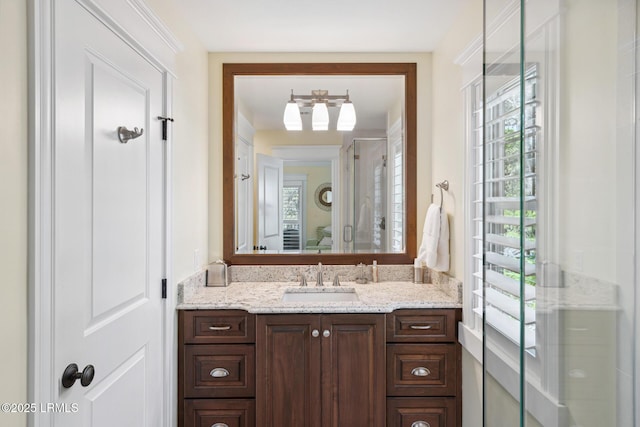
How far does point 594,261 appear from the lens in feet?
2.60

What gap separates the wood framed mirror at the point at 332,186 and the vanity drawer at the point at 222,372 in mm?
707

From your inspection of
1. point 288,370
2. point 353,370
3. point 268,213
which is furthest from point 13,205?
point 268,213

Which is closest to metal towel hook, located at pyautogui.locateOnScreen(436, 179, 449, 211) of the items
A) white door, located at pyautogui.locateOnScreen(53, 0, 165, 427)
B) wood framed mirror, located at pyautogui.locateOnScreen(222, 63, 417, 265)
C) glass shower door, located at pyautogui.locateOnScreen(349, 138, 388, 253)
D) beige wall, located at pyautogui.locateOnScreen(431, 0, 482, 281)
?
beige wall, located at pyautogui.locateOnScreen(431, 0, 482, 281)

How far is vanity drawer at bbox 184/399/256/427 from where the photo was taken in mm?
2031

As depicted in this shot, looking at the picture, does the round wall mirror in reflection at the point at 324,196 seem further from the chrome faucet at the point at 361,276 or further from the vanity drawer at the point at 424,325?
the vanity drawer at the point at 424,325

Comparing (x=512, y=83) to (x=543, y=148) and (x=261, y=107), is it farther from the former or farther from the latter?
(x=261, y=107)

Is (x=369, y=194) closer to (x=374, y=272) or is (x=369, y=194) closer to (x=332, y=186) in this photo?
(x=332, y=186)

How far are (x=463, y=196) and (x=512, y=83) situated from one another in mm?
1233

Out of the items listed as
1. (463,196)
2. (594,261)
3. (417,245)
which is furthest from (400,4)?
(594,261)

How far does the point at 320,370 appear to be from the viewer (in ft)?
6.56

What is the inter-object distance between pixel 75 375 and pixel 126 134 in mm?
853

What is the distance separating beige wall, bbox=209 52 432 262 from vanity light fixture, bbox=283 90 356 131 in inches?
9.4

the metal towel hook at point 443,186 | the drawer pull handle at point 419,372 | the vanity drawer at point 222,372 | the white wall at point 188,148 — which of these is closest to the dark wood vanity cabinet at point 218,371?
the vanity drawer at point 222,372

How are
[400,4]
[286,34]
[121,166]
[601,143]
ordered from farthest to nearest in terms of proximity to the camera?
[286,34]
[400,4]
[121,166]
[601,143]
